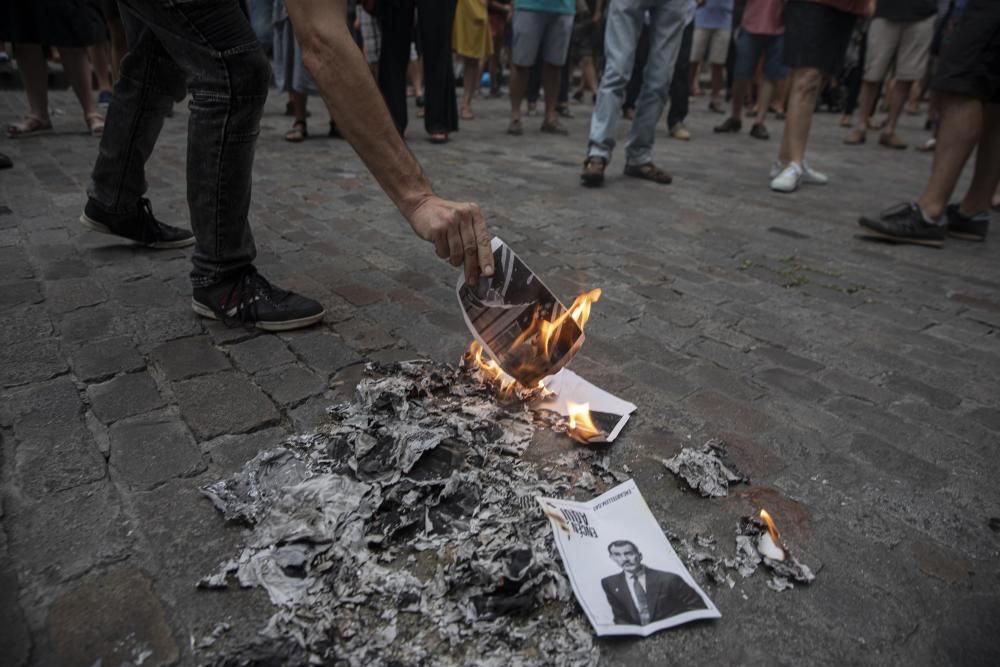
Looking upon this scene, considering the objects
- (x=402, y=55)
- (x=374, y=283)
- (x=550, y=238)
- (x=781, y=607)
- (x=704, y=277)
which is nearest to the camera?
(x=781, y=607)

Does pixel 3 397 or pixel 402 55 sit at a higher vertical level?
pixel 402 55

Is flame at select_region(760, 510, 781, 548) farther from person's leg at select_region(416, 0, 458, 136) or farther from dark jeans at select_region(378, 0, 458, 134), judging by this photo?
person's leg at select_region(416, 0, 458, 136)

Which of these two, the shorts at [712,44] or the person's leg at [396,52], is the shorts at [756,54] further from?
the person's leg at [396,52]

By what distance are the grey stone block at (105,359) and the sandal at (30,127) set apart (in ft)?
15.0

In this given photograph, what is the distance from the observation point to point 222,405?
2.09m

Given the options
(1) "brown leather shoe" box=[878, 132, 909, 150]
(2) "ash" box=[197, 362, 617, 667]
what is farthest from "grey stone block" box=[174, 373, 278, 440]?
(1) "brown leather shoe" box=[878, 132, 909, 150]

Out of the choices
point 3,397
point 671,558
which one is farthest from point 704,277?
point 3,397

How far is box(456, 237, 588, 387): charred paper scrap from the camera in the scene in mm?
1914

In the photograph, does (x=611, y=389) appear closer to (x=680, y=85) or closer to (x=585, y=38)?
(x=680, y=85)

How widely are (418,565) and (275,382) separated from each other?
0.99 meters

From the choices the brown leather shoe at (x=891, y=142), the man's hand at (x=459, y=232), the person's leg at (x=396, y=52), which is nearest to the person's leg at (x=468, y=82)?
the person's leg at (x=396, y=52)

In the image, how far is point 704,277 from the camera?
3465 mm

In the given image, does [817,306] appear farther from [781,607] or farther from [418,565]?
[418,565]

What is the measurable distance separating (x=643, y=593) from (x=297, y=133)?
5.99m
